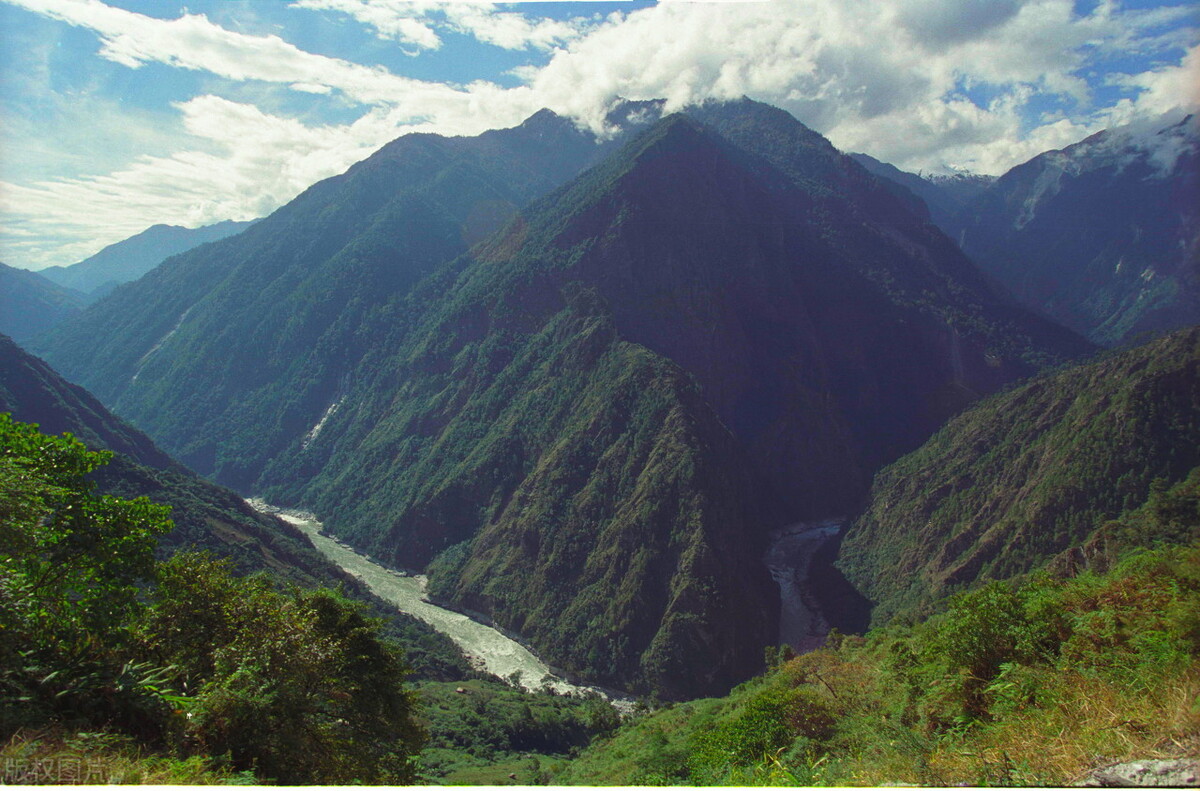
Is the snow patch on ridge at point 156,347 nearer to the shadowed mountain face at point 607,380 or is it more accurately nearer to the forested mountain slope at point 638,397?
the shadowed mountain face at point 607,380

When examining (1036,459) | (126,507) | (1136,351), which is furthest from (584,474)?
(126,507)

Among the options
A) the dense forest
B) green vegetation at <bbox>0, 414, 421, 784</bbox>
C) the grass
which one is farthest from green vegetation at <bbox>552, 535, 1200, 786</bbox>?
the grass

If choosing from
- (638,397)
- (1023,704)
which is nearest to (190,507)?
(638,397)

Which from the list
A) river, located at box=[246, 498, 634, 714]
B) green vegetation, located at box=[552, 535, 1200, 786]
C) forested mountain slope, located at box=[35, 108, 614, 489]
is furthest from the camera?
forested mountain slope, located at box=[35, 108, 614, 489]

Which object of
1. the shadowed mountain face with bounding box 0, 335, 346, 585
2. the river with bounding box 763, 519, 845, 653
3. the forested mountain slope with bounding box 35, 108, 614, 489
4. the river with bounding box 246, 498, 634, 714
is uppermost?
the forested mountain slope with bounding box 35, 108, 614, 489

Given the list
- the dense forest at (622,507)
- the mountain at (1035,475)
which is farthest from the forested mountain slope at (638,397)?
the mountain at (1035,475)

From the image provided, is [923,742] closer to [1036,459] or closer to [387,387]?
[1036,459]

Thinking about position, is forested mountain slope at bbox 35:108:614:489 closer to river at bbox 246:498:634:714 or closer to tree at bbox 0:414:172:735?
river at bbox 246:498:634:714
